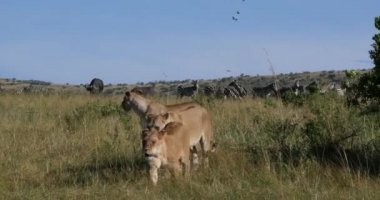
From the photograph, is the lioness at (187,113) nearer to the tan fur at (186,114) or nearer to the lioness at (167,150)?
the tan fur at (186,114)

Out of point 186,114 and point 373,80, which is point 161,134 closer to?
point 186,114

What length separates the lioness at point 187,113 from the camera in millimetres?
11703

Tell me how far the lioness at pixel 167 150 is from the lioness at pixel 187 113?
50cm

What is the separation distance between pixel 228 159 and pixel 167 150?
1.47m

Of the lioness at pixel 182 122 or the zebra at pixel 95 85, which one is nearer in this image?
the lioness at pixel 182 122

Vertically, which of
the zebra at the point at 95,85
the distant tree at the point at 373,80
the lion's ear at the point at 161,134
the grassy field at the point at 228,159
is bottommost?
the grassy field at the point at 228,159

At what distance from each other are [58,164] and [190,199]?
353cm

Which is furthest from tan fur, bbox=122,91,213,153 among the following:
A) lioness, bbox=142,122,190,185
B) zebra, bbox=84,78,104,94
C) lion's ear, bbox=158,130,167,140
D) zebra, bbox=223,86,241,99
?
zebra, bbox=84,78,104,94

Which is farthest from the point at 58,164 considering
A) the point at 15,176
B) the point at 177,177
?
the point at 177,177

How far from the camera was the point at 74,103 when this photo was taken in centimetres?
2267

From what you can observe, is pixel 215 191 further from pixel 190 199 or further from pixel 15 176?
pixel 15 176

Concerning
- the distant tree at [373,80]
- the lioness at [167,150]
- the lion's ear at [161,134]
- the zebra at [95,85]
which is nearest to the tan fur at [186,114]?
the lioness at [167,150]

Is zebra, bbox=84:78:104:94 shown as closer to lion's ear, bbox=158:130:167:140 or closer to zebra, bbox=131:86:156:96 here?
zebra, bbox=131:86:156:96

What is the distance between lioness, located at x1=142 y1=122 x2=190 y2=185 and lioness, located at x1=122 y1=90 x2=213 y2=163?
19.7 inches
